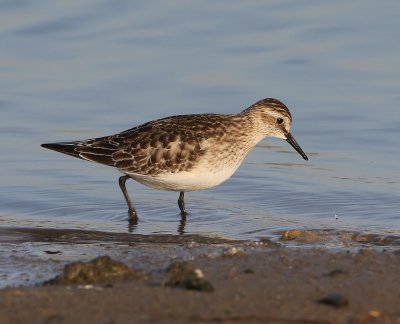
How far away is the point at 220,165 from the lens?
473 inches

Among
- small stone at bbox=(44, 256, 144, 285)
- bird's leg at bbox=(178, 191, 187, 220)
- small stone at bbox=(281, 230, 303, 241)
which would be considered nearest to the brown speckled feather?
bird's leg at bbox=(178, 191, 187, 220)

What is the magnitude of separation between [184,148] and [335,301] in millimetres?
5074

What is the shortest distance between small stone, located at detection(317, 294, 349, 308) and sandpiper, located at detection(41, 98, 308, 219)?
15.7 ft

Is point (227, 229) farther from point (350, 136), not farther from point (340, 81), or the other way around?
point (340, 81)

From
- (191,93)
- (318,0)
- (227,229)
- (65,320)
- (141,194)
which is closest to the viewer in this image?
(65,320)

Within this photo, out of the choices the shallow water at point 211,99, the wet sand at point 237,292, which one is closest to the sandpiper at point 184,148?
the shallow water at point 211,99

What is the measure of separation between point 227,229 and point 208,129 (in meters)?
1.20

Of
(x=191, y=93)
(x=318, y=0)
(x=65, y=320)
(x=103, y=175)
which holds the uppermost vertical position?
(x=318, y=0)

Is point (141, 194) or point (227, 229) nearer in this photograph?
point (227, 229)

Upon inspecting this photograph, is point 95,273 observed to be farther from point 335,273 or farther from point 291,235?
point 291,235

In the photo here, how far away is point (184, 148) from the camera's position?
12008 millimetres

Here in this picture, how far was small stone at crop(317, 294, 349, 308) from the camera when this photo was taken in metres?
7.14

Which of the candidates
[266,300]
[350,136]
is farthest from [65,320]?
[350,136]

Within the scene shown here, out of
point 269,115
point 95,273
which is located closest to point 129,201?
point 269,115
